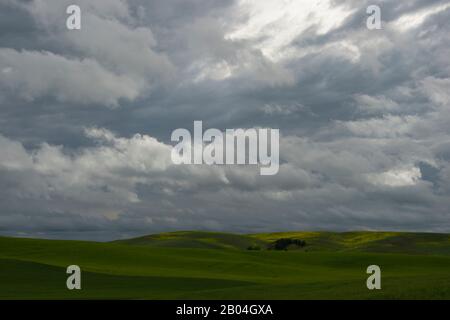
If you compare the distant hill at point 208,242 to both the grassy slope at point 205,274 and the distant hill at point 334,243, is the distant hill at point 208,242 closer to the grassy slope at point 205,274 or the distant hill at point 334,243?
the distant hill at point 334,243

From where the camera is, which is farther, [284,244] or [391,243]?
[391,243]

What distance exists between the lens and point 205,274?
199 ft

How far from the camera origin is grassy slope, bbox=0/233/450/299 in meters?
34.0

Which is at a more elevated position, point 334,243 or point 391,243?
point 391,243

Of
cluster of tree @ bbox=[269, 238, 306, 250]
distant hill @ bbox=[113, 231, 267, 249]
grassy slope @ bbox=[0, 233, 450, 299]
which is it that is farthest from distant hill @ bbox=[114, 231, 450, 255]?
grassy slope @ bbox=[0, 233, 450, 299]

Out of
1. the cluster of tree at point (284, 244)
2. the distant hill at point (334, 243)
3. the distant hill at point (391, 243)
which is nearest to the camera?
the cluster of tree at point (284, 244)

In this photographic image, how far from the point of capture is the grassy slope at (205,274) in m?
34.0

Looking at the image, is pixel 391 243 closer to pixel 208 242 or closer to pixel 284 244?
pixel 284 244

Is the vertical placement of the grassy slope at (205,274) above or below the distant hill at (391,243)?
above

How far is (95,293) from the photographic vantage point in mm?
40062

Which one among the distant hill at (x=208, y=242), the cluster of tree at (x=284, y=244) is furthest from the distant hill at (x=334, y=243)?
the cluster of tree at (x=284, y=244)

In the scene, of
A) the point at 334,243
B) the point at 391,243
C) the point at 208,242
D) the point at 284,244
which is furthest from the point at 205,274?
the point at 334,243
